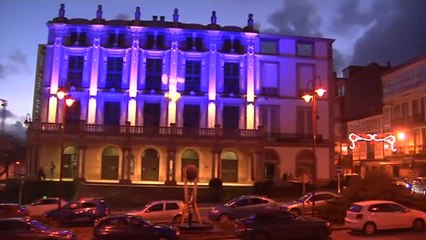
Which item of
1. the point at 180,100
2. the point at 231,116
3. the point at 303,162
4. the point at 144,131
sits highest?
the point at 180,100

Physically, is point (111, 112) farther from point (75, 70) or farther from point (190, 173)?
point (190, 173)

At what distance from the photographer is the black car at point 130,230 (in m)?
20.8

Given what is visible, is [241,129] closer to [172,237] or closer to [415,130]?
[415,130]

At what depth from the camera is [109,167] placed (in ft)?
180

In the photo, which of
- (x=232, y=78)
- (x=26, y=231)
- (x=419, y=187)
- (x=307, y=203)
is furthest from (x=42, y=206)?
(x=232, y=78)

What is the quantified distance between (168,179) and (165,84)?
11.7 m

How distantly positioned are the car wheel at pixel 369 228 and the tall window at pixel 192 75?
3729cm

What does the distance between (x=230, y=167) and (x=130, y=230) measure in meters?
35.6

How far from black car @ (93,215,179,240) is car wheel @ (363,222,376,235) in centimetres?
861

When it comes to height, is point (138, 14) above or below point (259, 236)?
above

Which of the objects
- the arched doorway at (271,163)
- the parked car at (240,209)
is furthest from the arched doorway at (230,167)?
the parked car at (240,209)

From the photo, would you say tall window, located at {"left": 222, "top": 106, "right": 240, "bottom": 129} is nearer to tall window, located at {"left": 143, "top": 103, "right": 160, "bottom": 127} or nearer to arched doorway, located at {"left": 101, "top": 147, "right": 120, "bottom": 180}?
tall window, located at {"left": 143, "top": 103, "right": 160, "bottom": 127}

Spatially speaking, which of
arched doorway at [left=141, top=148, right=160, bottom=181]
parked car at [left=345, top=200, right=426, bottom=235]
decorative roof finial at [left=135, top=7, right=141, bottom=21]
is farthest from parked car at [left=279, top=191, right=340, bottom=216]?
decorative roof finial at [left=135, top=7, right=141, bottom=21]

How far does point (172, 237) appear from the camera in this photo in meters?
20.7
